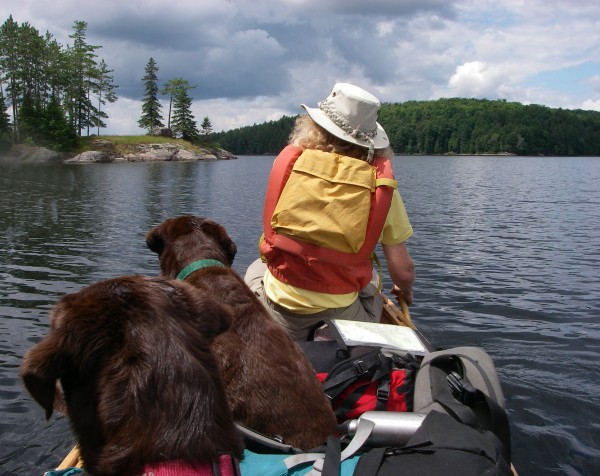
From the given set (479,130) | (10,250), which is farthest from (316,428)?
(479,130)

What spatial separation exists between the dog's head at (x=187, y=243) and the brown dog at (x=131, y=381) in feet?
7.74

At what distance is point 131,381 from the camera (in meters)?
2.34

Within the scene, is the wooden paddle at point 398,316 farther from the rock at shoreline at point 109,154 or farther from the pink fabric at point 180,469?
the rock at shoreline at point 109,154

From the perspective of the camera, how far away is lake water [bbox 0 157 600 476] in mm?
6645

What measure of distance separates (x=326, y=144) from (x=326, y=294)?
4.69 ft

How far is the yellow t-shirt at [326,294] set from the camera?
17.4 ft

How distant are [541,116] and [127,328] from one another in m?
198

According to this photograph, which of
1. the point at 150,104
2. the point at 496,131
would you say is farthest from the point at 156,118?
the point at 496,131

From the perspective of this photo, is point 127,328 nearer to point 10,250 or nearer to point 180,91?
point 10,250

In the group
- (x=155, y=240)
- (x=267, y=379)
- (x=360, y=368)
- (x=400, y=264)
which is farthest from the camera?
(x=400, y=264)

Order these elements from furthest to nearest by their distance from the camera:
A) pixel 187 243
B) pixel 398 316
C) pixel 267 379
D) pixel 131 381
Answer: pixel 398 316 < pixel 187 243 < pixel 267 379 < pixel 131 381

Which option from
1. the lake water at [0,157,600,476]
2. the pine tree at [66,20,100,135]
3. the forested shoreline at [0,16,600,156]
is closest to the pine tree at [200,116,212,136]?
the forested shoreline at [0,16,600,156]

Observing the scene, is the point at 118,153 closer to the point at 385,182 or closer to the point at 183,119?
the point at 183,119

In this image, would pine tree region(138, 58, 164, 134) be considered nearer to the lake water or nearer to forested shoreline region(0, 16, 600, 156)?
forested shoreline region(0, 16, 600, 156)
